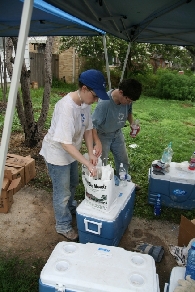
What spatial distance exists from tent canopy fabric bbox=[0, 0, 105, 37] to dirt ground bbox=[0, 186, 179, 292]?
231 cm

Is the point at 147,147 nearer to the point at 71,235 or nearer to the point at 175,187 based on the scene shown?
the point at 175,187

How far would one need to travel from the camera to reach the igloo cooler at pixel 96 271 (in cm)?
179

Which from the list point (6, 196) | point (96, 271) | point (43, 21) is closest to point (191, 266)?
point (96, 271)

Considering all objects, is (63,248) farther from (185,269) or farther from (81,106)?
(81,106)

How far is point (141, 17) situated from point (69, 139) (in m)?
2.12

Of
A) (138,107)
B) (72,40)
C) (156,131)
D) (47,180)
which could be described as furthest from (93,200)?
(72,40)

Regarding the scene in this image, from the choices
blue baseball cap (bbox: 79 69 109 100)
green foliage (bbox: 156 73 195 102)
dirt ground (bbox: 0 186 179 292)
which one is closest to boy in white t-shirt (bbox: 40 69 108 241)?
blue baseball cap (bbox: 79 69 109 100)

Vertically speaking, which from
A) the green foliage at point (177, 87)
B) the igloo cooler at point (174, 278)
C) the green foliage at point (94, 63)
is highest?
the green foliage at point (94, 63)

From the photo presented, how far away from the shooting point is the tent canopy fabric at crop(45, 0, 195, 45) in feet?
9.57

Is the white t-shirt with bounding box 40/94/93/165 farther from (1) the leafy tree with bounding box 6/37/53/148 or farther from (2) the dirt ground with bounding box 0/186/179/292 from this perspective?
(1) the leafy tree with bounding box 6/37/53/148

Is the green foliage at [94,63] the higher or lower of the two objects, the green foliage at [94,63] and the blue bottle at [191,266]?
the higher

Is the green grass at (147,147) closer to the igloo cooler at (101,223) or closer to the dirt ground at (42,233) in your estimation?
the dirt ground at (42,233)

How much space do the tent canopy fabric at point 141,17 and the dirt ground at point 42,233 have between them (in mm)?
2352

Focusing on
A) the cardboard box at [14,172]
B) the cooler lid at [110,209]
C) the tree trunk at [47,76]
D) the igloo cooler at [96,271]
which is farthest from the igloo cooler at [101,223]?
the tree trunk at [47,76]
